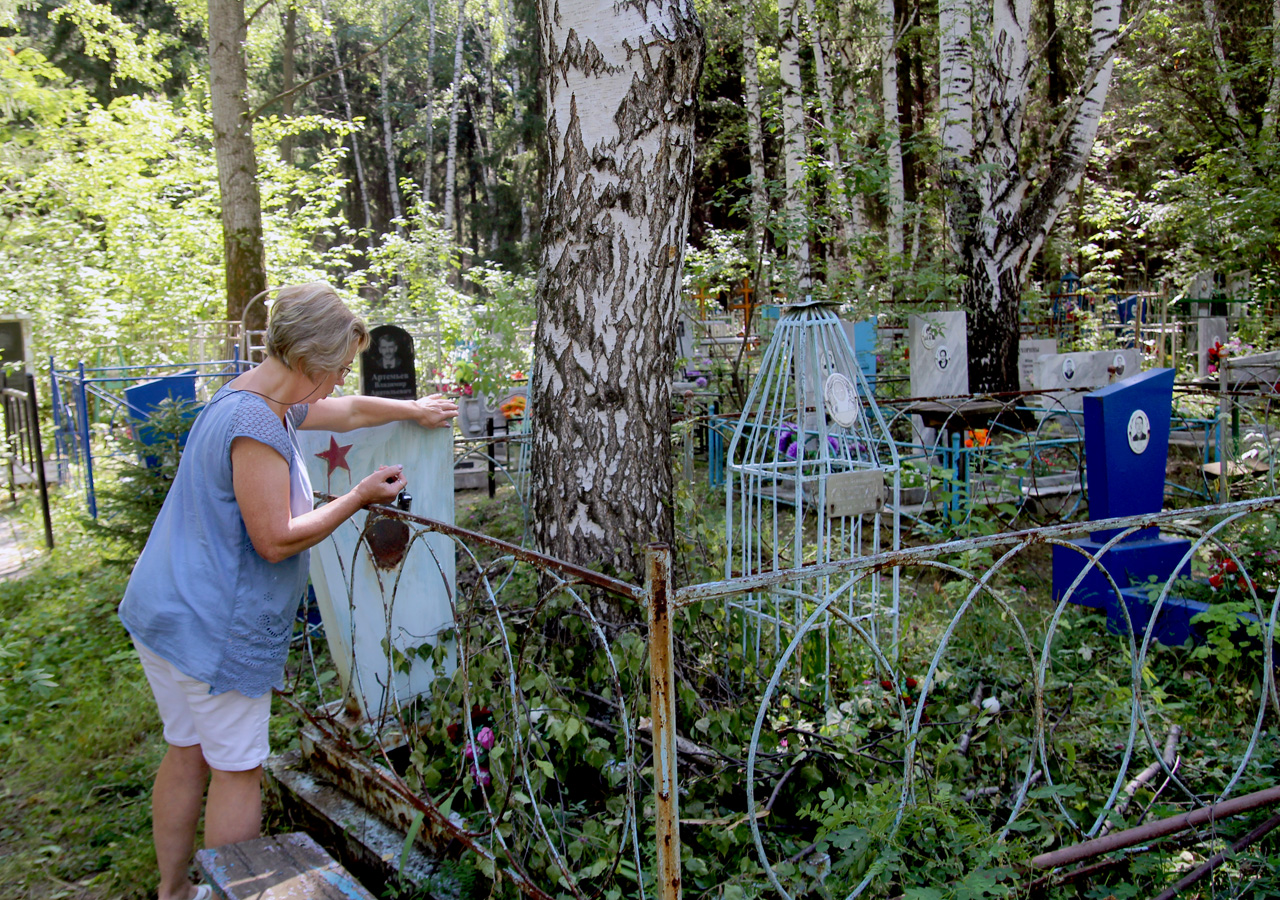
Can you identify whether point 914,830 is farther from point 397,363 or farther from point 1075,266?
point 1075,266

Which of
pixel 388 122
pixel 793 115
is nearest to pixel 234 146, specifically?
pixel 793 115

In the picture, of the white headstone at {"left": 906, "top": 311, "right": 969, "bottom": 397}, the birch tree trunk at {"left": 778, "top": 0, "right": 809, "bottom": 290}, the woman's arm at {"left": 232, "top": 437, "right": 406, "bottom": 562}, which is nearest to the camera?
the woman's arm at {"left": 232, "top": 437, "right": 406, "bottom": 562}

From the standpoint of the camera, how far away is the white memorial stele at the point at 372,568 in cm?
283

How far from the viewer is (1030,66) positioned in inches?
322

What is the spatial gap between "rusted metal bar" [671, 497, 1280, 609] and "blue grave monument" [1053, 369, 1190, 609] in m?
1.67

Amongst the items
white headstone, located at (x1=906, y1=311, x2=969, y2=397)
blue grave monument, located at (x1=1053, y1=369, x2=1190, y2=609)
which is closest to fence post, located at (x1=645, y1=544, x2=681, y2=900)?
blue grave monument, located at (x1=1053, y1=369, x2=1190, y2=609)

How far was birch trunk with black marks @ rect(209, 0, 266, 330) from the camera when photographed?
937cm

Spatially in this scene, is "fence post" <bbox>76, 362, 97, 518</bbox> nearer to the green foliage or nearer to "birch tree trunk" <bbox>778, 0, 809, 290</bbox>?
the green foliage

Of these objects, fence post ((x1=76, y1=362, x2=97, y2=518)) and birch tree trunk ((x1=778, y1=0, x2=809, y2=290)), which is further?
birch tree trunk ((x1=778, y1=0, x2=809, y2=290))

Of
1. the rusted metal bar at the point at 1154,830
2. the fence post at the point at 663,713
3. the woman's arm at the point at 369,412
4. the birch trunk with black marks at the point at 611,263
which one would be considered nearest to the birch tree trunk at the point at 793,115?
the birch trunk with black marks at the point at 611,263

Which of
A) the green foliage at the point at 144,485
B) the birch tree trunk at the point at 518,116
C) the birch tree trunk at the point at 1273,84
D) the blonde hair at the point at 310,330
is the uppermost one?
the birch tree trunk at the point at 518,116

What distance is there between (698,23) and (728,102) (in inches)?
677

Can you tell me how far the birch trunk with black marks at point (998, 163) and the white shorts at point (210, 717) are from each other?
7.58 meters

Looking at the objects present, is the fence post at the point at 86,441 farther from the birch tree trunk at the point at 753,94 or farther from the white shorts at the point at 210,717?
the birch tree trunk at the point at 753,94
